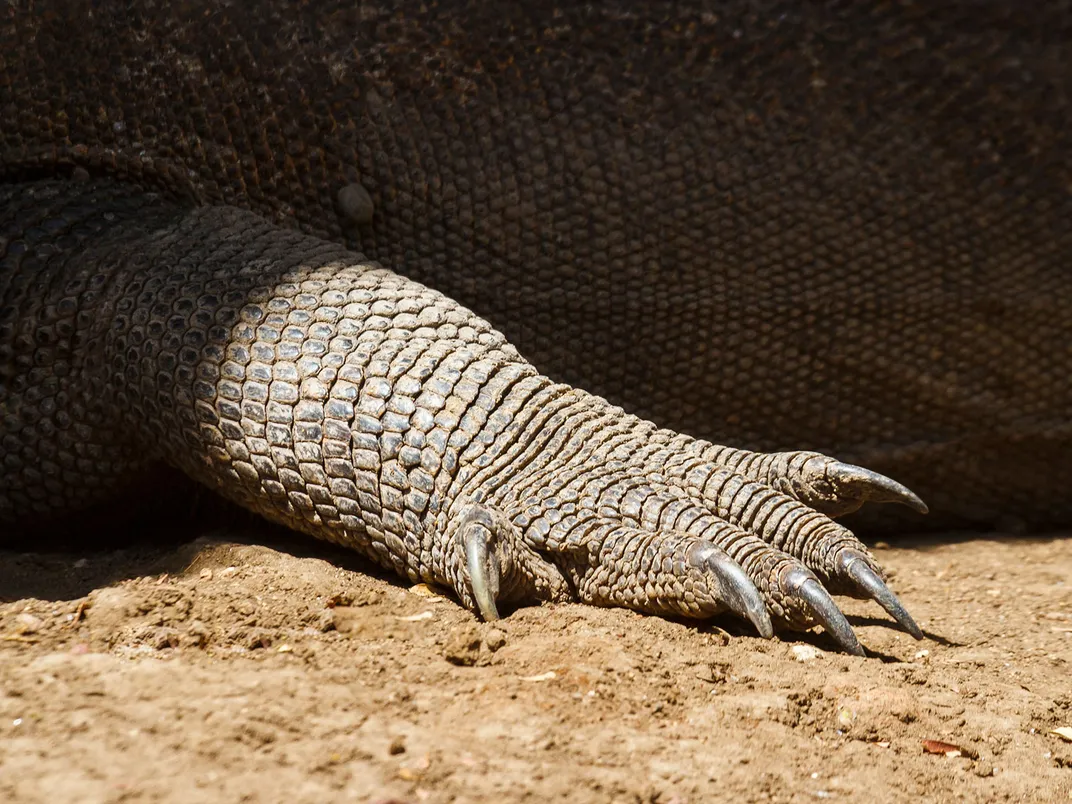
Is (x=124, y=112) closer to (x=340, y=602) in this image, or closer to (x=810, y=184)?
(x=340, y=602)

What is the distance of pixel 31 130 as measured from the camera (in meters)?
3.36

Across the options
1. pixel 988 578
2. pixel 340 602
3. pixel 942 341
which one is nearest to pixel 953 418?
pixel 942 341

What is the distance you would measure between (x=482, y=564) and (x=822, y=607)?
0.70 m

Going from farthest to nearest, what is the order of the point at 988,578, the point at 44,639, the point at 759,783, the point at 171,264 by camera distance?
the point at 988,578, the point at 171,264, the point at 44,639, the point at 759,783

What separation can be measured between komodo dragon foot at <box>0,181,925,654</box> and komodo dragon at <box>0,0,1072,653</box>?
0.01 m

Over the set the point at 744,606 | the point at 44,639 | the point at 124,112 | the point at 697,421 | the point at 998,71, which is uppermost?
the point at 998,71

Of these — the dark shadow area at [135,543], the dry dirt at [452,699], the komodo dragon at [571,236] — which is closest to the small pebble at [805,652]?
the dry dirt at [452,699]

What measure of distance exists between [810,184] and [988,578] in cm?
134

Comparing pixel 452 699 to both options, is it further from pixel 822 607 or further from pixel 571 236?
pixel 571 236

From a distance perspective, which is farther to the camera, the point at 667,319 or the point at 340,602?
the point at 667,319

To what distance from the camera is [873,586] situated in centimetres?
251

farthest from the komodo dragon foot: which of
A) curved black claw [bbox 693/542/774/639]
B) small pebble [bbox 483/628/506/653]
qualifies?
small pebble [bbox 483/628/506/653]

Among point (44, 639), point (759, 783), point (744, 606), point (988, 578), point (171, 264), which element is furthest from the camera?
point (988, 578)

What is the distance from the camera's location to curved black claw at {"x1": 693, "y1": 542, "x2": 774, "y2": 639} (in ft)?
7.56
